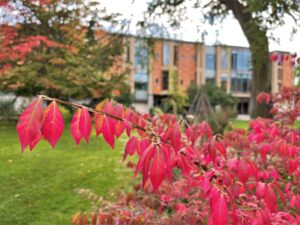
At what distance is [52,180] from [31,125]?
20.1 ft

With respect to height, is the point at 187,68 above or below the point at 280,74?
above

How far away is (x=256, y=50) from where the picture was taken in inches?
334

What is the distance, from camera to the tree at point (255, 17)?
725cm

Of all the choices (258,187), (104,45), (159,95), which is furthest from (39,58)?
(159,95)

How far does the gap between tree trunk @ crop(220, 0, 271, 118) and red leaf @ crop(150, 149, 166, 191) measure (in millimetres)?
6913

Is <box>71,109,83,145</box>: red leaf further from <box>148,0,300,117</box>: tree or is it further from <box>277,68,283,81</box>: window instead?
<box>277,68,283,81</box>: window

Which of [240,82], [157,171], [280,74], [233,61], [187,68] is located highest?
[233,61]

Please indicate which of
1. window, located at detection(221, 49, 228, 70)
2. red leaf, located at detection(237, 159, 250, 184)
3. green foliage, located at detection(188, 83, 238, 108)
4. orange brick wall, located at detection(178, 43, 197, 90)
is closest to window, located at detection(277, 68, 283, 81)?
window, located at detection(221, 49, 228, 70)

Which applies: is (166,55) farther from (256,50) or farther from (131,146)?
(131,146)

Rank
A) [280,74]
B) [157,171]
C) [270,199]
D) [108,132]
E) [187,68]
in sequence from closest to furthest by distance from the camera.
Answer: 1. [157,171]
2. [108,132]
3. [270,199]
4. [187,68]
5. [280,74]

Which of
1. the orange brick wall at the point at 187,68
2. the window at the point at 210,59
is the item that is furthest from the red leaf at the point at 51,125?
the window at the point at 210,59

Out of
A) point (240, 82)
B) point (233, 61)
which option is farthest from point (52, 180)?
point (240, 82)

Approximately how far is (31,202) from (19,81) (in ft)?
36.2

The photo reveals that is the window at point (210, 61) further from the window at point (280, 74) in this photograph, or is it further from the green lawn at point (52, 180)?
the green lawn at point (52, 180)
